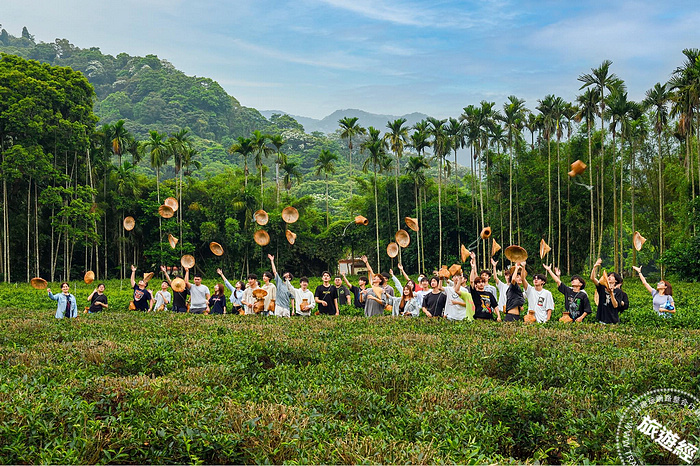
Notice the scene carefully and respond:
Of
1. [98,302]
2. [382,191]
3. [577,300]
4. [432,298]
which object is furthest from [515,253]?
[382,191]

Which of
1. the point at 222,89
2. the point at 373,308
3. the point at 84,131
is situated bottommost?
the point at 373,308

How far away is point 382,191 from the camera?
47.2 meters

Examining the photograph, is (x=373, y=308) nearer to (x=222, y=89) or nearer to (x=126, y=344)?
(x=126, y=344)

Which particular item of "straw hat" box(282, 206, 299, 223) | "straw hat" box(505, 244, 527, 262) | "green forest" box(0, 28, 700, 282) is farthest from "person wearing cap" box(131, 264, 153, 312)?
"green forest" box(0, 28, 700, 282)

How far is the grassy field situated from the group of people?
163cm

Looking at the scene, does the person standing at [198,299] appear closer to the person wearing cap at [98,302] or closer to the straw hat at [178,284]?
the straw hat at [178,284]

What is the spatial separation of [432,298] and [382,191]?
37.3 meters

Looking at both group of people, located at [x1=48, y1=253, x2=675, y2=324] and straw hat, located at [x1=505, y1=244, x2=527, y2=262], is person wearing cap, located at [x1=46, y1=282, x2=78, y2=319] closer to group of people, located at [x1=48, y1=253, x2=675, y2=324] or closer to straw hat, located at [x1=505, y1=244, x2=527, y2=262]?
group of people, located at [x1=48, y1=253, x2=675, y2=324]

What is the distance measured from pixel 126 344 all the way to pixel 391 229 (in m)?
40.6

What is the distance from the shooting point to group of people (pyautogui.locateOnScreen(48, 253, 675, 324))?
31.0 ft

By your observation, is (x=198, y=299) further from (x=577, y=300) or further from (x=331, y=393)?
(x=331, y=393)

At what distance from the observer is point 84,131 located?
3372cm

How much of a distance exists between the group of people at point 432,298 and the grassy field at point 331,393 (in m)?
1.63

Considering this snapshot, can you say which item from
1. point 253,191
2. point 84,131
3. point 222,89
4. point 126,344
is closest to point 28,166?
point 84,131
